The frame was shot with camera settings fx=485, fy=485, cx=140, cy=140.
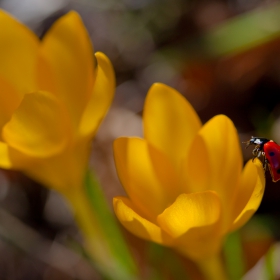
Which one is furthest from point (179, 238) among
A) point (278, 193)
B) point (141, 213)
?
point (278, 193)

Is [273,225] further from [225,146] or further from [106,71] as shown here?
[106,71]

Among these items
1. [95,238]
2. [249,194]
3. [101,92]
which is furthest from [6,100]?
[249,194]

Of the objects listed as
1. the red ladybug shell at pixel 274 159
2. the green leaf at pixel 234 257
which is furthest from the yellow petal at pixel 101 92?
the green leaf at pixel 234 257

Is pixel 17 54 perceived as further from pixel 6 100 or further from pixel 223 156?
pixel 223 156

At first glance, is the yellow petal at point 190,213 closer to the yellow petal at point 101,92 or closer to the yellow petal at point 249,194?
the yellow petal at point 249,194

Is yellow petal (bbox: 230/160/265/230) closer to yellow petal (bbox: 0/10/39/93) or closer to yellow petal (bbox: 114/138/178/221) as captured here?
yellow petal (bbox: 114/138/178/221)

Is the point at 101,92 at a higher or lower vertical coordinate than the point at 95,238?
higher
